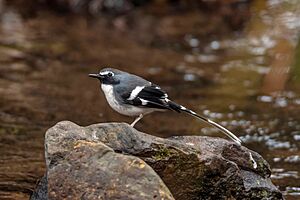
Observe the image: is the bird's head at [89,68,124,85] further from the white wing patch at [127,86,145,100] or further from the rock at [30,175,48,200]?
the rock at [30,175,48,200]

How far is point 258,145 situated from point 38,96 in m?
3.94

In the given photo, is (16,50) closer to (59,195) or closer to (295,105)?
(295,105)

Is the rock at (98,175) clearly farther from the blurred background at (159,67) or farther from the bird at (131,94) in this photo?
the blurred background at (159,67)

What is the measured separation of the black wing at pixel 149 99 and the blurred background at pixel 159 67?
1.46 m

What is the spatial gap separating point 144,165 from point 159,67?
9.94 meters

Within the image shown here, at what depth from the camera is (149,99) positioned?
7191 mm

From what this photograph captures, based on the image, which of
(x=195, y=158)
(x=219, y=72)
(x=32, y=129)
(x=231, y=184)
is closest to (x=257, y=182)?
(x=231, y=184)

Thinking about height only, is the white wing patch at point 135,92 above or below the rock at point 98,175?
above

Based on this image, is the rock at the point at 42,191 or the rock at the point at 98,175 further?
the rock at the point at 42,191

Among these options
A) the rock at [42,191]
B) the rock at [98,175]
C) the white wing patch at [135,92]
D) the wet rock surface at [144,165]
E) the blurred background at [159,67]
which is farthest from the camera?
the blurred background at [159,67]

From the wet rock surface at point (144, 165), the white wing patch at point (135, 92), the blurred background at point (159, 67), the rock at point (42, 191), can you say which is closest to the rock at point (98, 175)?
the wet rock surface at point (144, 165)

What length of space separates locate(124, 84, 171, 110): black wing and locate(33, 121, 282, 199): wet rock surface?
2.06 feet

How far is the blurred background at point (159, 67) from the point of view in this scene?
33.9ft

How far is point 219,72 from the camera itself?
49.2 feet
